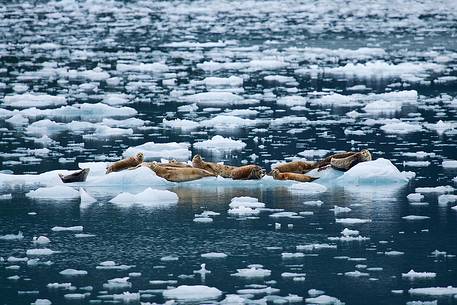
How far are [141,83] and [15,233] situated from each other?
40.0 ft

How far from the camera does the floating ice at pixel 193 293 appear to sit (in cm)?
753

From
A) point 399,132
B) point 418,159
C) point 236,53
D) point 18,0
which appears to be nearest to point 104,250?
point 418,159

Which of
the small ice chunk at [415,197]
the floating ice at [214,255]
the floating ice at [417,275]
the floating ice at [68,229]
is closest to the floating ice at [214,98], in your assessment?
the small ice chunk at [415,197]

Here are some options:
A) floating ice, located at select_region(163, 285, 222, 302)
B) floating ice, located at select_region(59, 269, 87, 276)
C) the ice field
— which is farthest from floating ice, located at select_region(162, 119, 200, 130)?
floating ice, located at select_region(163, 285, 222, 302)

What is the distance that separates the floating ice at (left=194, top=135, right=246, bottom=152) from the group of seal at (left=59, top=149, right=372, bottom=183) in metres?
2.00

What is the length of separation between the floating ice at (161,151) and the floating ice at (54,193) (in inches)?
85.6

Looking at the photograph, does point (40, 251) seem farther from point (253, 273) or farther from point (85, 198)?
point (85, 198)

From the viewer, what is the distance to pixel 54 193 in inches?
439

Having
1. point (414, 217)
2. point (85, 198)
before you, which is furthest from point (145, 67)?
point (414, 217)

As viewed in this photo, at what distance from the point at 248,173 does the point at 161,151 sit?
210cm

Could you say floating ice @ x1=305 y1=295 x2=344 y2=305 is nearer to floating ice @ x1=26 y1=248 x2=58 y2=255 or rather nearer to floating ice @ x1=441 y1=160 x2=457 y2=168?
floating ice @ x1=26 y1=248 x2=58 y2=255

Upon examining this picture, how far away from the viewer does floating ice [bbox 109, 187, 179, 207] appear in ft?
35.2

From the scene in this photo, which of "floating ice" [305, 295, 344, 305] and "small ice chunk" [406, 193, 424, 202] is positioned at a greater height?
"small ice chunk" [406, 193, 424, 202]

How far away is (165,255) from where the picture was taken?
8.75 meters
